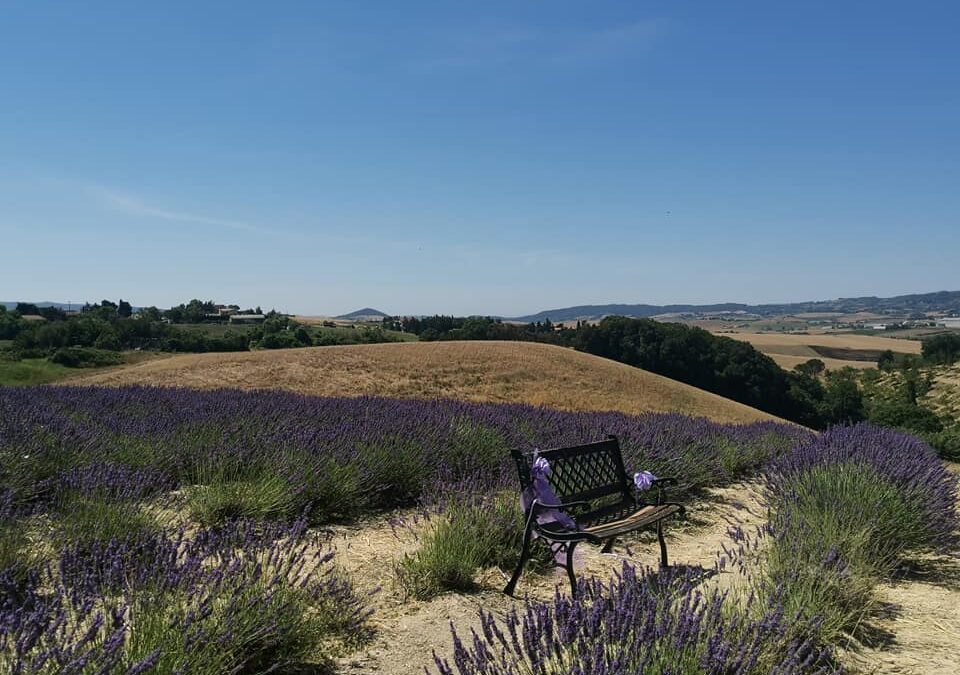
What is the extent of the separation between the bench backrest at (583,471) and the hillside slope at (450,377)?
1713cm

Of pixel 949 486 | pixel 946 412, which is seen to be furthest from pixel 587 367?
pixel 949 486

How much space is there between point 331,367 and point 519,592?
73.9ft

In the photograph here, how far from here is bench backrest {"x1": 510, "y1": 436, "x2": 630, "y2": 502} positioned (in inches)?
153

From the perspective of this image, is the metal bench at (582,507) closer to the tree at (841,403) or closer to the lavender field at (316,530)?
the lavender field at (316,530)

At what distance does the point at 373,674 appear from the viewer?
2658mm

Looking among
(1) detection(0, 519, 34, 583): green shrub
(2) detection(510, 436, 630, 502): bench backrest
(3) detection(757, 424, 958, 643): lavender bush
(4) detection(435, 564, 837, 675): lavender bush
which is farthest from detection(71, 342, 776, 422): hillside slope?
(4) detection(435, 564, 837, 675): lavender bush

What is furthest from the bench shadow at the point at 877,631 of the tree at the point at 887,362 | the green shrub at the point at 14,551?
the tree at the point at 887,362

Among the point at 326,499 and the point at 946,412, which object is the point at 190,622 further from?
the point at 946,412

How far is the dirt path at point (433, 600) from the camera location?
9.37 feet

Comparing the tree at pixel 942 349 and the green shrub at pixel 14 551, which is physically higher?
the green shrub at pixel 14 551

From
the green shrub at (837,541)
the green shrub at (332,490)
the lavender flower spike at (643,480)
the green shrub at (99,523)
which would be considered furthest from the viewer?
the green shrub at (332,490)

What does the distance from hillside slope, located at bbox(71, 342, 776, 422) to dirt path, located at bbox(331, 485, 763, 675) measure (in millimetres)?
16667

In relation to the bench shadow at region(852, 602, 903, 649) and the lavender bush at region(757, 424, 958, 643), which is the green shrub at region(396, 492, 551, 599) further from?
the bench shadow at region(852, 602, 903, 649)

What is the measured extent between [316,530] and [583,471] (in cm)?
200
